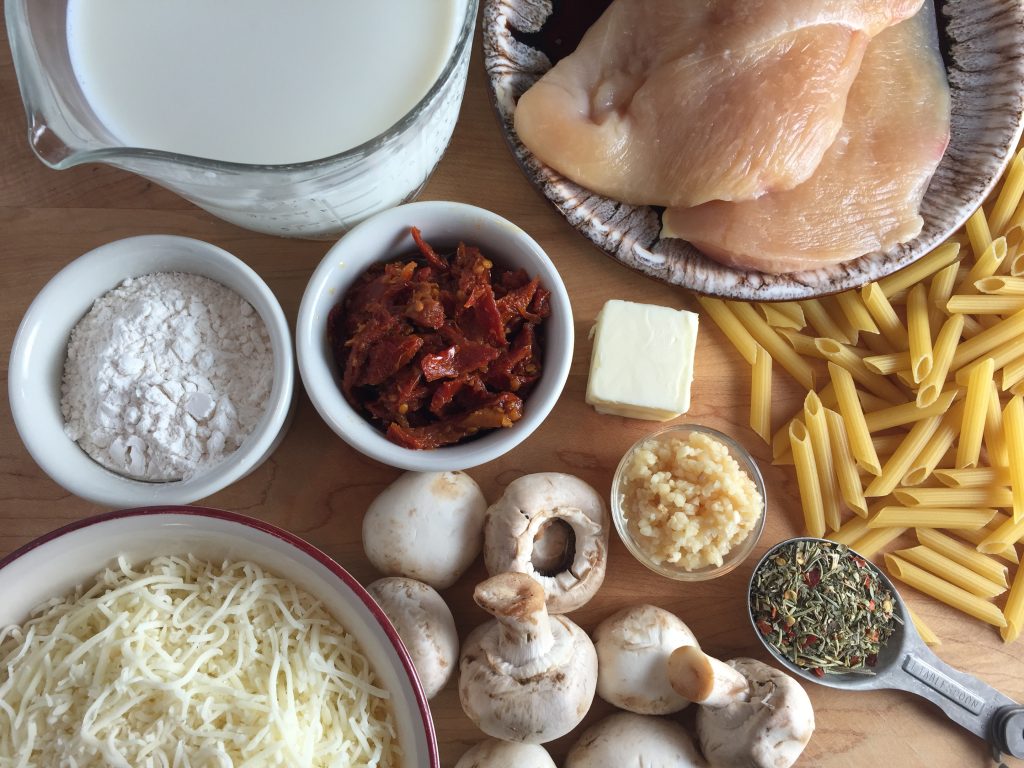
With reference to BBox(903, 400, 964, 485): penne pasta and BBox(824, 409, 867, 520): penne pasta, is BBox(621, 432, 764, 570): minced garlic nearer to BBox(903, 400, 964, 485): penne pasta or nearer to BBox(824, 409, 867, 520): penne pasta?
BBox(824, 409, 867, 520): penne pasta

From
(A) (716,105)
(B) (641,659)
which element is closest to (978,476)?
(B) (641,659)

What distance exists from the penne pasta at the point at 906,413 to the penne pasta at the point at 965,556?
0.19m

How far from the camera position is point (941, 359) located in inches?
53.7

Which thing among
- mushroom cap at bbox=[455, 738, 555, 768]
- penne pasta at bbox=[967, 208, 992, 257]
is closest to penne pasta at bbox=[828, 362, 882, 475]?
penne pasta at bbox=[967, 208, 992, 257]

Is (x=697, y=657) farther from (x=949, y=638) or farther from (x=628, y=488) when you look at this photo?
(x=949, y=638)

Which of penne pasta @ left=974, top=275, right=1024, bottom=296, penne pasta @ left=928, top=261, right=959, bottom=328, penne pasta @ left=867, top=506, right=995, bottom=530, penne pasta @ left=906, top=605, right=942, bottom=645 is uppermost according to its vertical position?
penne pasta @ left=974, top=275, right=1024, bottom=296

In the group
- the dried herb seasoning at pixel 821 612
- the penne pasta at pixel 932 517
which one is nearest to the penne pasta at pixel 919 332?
the penne pasta at pixel 932 517

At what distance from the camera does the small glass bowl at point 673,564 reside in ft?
4.30

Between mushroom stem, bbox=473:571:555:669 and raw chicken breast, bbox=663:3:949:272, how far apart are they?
61 centimetres

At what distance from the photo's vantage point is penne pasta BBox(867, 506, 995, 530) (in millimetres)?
1366

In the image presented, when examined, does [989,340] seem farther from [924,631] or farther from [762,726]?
[762,726]

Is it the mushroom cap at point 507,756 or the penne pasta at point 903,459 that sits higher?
the penne pasta at point 903,459

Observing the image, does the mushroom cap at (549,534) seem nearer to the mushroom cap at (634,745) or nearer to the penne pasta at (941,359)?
the mushroom cap at (634,745)

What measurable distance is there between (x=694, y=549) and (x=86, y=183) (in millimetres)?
1165
